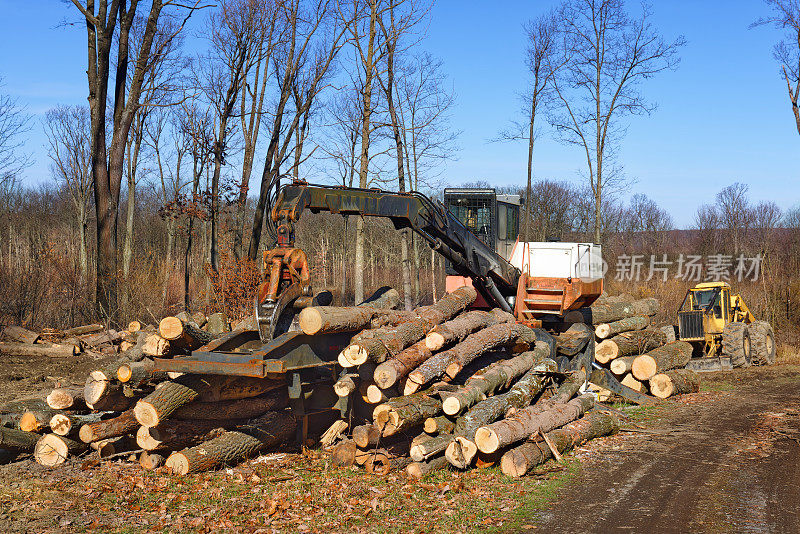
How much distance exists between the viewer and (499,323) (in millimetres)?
11180

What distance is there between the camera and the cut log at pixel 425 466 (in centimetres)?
845

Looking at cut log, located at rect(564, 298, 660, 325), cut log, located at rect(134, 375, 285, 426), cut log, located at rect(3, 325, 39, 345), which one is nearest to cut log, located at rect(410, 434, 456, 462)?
cut log, located at rect(134, 375, 285, 426)

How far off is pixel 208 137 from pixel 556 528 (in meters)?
21.2

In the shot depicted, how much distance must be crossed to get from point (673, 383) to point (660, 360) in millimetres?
710

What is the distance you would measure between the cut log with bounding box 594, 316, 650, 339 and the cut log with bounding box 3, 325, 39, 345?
1384 centimetres

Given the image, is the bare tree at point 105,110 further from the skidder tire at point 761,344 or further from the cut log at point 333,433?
the skidder tire at point 761,344

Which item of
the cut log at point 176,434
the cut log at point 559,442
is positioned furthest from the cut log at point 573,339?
the cut log at point 176,434

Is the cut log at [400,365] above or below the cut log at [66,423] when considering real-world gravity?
above

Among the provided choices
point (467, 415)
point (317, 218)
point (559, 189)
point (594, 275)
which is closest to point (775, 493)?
point (467, 415)

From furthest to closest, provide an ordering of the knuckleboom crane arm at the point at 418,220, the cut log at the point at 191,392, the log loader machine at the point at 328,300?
the knuckleboom crane arm at the point at 418,220
the log loader machine at the point at 328,300
the cut log at the point at 191,392

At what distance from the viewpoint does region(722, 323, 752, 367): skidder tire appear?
19.0m

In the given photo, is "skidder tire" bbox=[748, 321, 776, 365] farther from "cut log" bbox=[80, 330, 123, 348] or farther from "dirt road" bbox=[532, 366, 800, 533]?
"cut log" bbox=[80, 330, 123, 348]

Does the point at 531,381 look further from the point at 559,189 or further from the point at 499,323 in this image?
the point at 559,189

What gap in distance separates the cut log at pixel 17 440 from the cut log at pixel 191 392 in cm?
186
